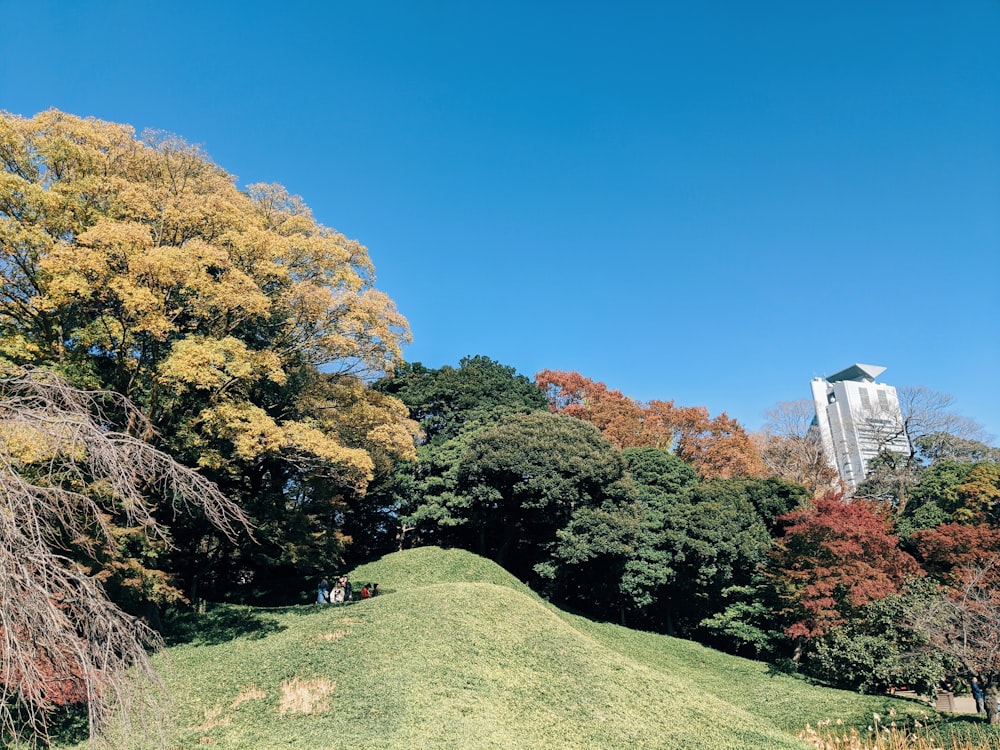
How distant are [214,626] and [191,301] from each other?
7421 millimetres

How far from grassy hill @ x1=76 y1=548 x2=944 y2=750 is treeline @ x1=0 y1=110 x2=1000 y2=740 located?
2150 mm

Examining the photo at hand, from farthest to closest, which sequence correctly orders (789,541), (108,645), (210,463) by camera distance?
1. (789,541)
2. (210,463)
3. (108,645)

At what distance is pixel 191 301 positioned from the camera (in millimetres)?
12383

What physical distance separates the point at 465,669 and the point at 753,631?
40.9 ft

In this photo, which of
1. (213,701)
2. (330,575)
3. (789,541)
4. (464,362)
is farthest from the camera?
(464,362)

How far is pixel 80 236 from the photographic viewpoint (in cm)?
1127

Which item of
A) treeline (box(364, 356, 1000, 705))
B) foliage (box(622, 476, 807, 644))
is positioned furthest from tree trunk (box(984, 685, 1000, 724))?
foliage (box(622, 476, 807, 644))

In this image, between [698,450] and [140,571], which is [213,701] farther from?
[698,450]

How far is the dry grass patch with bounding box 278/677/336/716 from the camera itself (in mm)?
9086

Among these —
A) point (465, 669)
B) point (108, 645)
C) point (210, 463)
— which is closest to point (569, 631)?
point (465, 669)

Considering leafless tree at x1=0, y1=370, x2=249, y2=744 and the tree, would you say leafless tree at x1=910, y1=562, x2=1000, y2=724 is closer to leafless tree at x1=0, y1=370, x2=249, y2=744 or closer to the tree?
the tree

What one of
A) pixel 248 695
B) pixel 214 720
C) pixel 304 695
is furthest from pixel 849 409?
pixel 214 720

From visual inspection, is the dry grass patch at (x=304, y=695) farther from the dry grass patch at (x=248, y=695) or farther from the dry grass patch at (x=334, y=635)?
the dry grass patch at (x=334, y=635)

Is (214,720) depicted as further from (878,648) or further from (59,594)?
→ (878,648)
